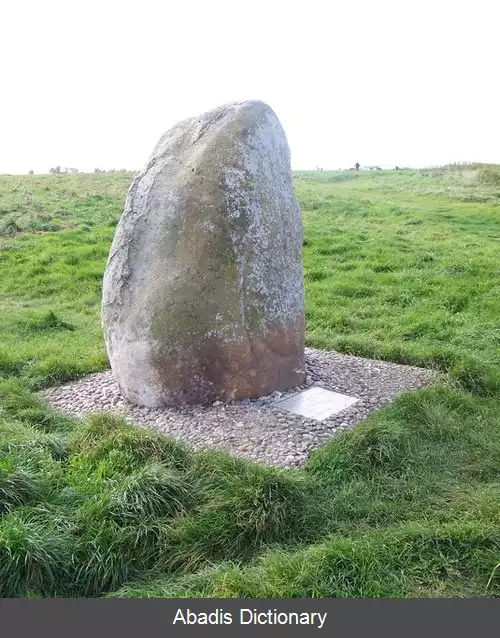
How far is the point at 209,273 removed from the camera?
7125mm

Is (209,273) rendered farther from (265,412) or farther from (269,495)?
(269,495)

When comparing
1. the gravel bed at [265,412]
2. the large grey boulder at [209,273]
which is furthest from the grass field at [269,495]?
the large grey boulder at [209,273]

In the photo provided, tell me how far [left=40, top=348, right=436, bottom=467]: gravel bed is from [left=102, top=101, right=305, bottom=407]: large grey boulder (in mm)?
236

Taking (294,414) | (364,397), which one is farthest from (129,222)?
(364,397)

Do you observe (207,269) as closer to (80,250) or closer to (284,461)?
(284,461)

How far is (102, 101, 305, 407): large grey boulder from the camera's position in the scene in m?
7.14

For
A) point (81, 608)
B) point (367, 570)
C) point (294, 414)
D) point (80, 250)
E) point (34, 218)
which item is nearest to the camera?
point (81, 608)

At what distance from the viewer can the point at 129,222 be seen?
25.0ft

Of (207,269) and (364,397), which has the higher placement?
(207,269)

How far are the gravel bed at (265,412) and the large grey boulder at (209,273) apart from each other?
0.78ft

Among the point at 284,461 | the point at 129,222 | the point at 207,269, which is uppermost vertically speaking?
the point at 129,222

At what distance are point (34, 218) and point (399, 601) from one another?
20.6 meters

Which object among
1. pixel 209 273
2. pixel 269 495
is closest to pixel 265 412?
pixel 209 273

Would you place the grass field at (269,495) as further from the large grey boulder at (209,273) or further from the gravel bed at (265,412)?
the large grey boulder at (209,273)
